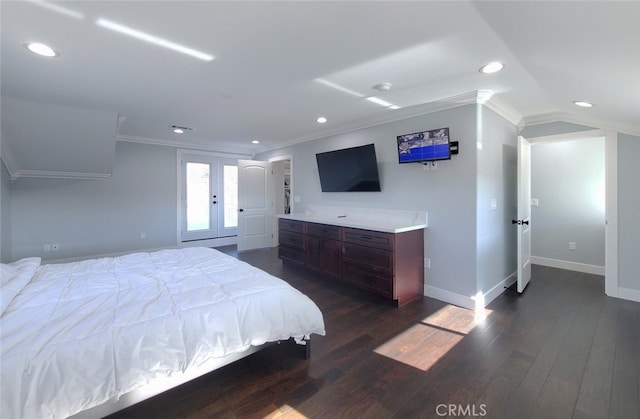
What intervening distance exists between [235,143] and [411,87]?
4.12 metres

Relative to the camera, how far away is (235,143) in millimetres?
5773

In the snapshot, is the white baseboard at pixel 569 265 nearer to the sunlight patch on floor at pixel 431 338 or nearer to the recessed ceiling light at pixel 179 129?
the sunlight patch on floor at pixel 431 338

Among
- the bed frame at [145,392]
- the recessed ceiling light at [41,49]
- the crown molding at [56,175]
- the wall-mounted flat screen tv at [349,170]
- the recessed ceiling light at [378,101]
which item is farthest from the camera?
the crown molding at [56,175]

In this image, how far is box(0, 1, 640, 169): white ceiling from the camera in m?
1.49

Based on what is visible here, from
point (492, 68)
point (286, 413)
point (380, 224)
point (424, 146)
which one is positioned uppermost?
point (492, 68)

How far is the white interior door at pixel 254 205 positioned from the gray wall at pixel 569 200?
5171mm

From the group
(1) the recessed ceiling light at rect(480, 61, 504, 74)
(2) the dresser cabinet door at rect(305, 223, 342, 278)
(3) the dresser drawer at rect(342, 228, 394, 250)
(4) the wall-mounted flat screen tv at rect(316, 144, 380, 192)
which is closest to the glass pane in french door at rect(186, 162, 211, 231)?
(4) the wall-mounted flat screen tv at rect(316, 144, 380, 192)

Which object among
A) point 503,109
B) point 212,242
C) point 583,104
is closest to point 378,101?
point 503,109

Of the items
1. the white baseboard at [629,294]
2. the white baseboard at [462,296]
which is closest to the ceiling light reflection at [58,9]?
the white baseboard at [462,296]

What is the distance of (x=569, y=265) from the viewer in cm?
440

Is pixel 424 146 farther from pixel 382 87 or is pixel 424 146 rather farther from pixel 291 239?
pixel 291 239

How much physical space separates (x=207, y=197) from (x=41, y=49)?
4493 mm

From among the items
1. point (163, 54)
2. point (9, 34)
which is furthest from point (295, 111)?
point (9, 34)

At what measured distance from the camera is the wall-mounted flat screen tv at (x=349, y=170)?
3.81 meters
